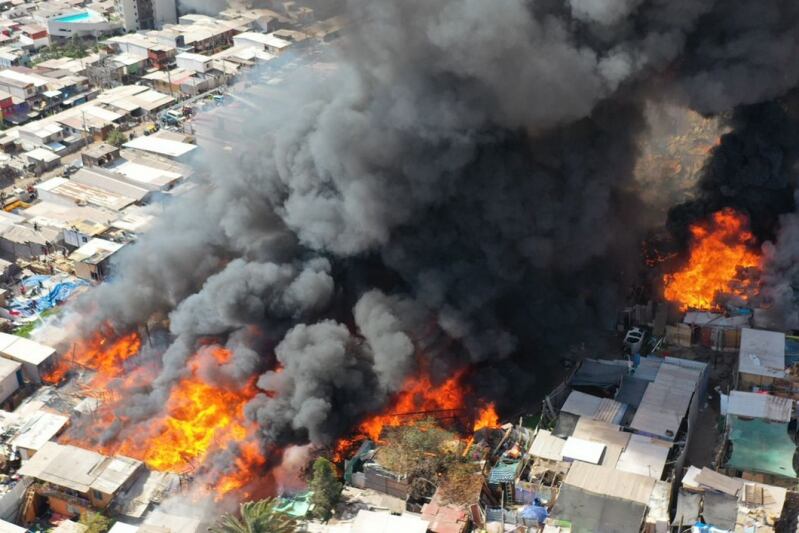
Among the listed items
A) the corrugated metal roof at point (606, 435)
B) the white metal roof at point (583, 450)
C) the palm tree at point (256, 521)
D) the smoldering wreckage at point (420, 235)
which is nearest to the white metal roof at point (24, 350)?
the smoldering wreckage at point (420, 235)

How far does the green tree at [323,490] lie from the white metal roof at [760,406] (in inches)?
411

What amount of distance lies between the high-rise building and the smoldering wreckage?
3413 cm

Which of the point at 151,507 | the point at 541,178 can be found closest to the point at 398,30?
the point at 541,178

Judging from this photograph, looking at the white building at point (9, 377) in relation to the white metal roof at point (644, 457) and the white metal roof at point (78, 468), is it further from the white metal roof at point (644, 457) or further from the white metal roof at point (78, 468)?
the white metal roof at point (644, 457)

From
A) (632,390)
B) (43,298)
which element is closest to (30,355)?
(43,298)

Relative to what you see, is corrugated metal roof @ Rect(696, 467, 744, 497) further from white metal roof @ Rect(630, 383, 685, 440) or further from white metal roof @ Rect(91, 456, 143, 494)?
white metal roof @ Rect(91, 456, 143, 494)

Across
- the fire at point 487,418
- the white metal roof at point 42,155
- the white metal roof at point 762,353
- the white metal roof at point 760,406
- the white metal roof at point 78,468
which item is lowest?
the fire at point 487,418

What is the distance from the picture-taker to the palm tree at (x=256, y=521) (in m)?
21.0

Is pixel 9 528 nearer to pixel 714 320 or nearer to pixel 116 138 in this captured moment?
pixel 714 320

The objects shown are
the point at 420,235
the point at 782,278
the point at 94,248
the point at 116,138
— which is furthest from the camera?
the point at 116,138

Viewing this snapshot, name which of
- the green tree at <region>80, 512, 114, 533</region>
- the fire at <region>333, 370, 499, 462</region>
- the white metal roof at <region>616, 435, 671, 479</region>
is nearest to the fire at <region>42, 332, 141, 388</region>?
the green tree at <region>80, 512, 114, 533</region>

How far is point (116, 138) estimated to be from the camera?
143 feet

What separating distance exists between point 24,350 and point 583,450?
645 inches

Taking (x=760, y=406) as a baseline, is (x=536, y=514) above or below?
below
